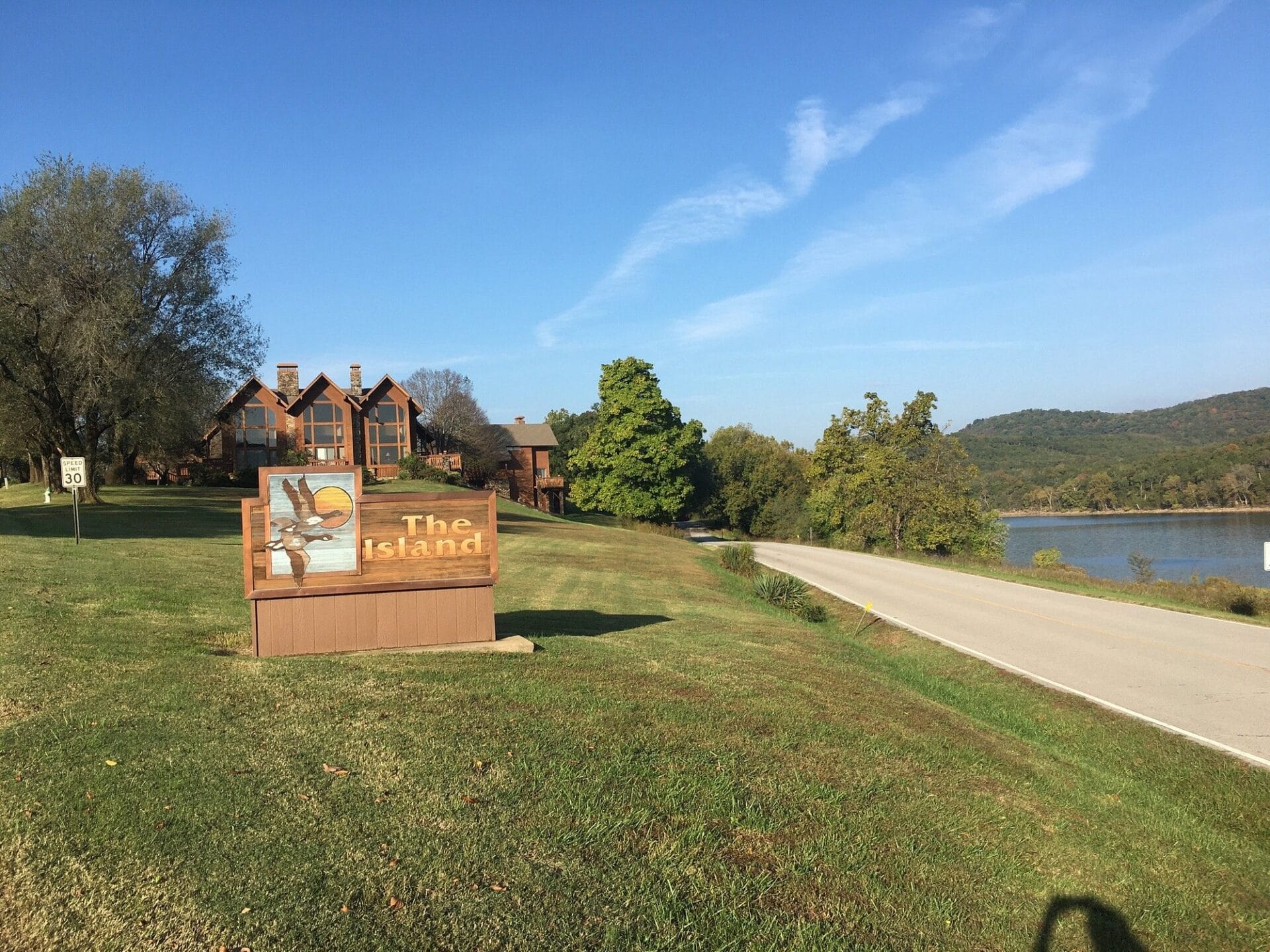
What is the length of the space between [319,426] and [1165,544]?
5547 cm

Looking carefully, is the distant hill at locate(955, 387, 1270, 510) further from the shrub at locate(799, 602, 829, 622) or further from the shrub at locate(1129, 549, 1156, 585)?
the shrub at locate(799, 602, 829, 622)

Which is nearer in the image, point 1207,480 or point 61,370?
point 61,370

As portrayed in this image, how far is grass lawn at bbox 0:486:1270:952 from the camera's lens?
13.1 ft

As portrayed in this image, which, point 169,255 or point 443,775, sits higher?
point 169,255

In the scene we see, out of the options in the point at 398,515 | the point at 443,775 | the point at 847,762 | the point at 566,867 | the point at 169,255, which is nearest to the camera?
the point at 566,867

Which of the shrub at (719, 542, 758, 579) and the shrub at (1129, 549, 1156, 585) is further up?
the shrub at (719, 542, 758, 579)

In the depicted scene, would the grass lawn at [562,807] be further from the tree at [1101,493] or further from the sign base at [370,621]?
the tree at [1101,493]

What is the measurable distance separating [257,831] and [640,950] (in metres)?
2.06

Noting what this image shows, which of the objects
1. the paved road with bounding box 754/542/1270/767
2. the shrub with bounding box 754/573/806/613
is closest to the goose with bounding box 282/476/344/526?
the paved road with bounding box 754/542/1270/767

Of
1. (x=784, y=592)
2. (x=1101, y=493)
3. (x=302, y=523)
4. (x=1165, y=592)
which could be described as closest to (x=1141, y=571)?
(x=1165, y=592)

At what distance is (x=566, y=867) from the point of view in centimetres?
445

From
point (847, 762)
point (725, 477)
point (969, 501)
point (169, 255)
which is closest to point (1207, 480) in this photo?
point (725, 477)

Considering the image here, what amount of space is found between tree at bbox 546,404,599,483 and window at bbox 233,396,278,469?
2023cm

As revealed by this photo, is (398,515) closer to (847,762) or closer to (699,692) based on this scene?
(699,692)
